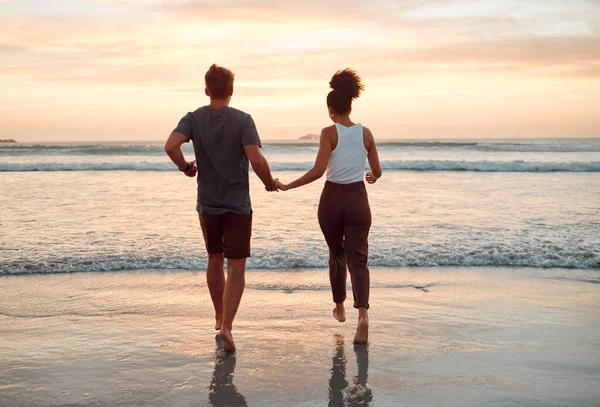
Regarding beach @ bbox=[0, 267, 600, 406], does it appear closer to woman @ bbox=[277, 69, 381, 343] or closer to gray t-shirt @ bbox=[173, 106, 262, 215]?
woman @ bbox=[277, 69, 381, 343]

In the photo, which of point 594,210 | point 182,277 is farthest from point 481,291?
point 594,210

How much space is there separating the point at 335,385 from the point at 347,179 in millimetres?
1545

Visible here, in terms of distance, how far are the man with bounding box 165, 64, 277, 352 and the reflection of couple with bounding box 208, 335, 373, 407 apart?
297mm

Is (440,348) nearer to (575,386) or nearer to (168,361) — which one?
(575,386)

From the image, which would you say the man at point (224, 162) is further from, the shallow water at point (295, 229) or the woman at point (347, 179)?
the shallow water at point (295, 229)

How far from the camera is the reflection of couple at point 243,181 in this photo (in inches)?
158

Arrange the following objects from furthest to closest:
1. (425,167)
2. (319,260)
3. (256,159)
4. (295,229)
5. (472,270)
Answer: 1. (425,167)
2. (295,229)
3. (319,260)
4. (472,270)
5. (256,159)

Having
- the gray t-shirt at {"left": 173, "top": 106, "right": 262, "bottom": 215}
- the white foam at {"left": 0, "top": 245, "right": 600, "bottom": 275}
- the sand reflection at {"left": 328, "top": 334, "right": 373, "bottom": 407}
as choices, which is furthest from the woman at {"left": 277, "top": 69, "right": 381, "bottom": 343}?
the white foam at {"left": 0, "top": 245, "right": 600, "bottom": 275}

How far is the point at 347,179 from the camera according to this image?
435cm

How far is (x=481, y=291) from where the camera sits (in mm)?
5742

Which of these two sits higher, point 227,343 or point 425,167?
point 425,167

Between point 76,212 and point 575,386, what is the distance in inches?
367

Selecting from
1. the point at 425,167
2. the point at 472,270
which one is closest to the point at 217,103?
the point at 472,270

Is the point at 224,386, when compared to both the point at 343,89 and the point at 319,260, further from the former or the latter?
the point at 319,260
